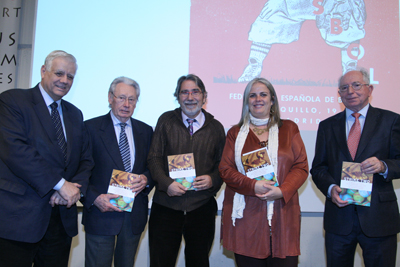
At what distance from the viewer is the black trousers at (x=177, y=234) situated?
2168 millimetres

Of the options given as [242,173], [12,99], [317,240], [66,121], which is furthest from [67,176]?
[317,240]

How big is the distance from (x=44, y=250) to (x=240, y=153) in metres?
1.60

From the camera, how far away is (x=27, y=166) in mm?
1724

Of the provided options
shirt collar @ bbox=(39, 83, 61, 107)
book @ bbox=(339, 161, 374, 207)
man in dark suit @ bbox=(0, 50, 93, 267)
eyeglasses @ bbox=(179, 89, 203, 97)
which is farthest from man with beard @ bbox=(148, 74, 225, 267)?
book @ bbox=(339, 161, 374, 207)

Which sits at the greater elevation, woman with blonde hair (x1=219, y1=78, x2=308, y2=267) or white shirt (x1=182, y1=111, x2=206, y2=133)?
white shirt (x1=182, y1=111, x2=206, y2=133)

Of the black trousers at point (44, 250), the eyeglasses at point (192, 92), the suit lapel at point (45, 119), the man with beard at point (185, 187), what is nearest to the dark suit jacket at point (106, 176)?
the man with beard at point (185, 187)

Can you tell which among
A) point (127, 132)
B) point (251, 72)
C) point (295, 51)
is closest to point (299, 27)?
point (295, 51)

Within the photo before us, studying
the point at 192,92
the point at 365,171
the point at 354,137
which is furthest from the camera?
the point at 192,92

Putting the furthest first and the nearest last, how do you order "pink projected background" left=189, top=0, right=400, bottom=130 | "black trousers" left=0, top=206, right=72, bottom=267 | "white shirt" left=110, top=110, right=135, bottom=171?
"pink projected background" left=189, top=0, right=400, bottom=130, "white shirt" left=110, top=110, right=135, bottom=171, "black trousers" left=0, top=206, right=72, bottom=267

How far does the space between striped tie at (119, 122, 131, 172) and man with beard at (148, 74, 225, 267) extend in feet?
0.59

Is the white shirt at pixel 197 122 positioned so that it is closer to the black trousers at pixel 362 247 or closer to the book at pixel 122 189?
the book at pixel 122 189

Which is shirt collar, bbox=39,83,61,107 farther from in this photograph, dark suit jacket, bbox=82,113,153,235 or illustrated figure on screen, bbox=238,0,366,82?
illustrated figure on screen, bbox=238,0,366,82

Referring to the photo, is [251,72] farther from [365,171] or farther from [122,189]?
[122,189]

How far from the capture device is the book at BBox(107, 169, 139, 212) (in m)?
2.10
